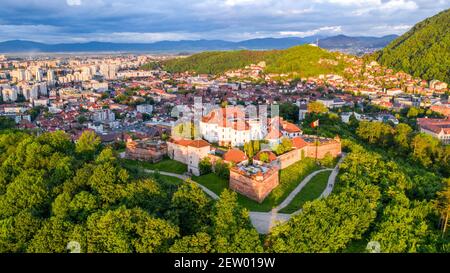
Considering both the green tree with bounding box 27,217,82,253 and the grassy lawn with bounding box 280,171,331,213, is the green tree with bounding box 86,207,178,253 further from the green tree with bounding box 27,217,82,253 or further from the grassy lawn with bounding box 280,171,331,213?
the grassy lawn with bounding box 280,171,331,213

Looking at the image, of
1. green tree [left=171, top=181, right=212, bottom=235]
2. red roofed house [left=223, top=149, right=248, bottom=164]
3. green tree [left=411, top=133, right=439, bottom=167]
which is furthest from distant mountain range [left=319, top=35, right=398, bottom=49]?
green tree [left=171, top=181, right=212, bottom=235]

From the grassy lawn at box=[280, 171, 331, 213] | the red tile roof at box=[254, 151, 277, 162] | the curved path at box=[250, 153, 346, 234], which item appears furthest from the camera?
the red tile roof at box=[254, 151, 277, 162]

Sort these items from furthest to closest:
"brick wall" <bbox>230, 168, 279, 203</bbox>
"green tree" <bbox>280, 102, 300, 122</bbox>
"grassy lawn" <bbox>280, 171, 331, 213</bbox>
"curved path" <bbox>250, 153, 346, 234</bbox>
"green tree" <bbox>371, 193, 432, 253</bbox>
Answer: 1. "green tree" <bbox>280, 102, 300, 122</bbox>
2. "brick wall" <bbox>230, 168, 279, 203</bbox>
3. "grassy lawn" <bbox>280, 171, 331, 213</bbox>
4. "curved path" <bbox>250, 153, 346, 234</bbox>
5. "green tree" <bbox>371, 193, 432, 253</bbox>

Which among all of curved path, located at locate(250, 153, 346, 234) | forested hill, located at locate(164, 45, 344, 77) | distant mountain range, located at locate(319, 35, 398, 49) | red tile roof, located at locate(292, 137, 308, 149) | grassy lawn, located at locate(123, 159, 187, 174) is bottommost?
curved path, located at locate(250, 153, 346, 234)

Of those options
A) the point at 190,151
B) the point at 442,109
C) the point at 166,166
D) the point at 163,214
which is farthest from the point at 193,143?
the point at 442,109

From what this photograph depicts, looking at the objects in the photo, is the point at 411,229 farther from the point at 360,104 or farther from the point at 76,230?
the point at 360,104

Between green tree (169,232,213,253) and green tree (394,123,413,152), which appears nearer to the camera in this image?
green tree (169,232,213,253)
